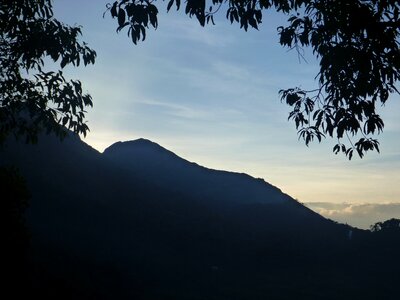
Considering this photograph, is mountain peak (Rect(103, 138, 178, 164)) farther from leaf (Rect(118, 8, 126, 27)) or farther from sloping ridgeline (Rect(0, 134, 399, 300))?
leaf (Rect(118, 8, 126, 27))

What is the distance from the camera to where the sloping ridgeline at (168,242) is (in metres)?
24.9

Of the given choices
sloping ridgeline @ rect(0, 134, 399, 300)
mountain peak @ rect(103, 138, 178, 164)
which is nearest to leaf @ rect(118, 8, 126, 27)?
sloping ridgeline @ rect(0, 134, 399, 300)

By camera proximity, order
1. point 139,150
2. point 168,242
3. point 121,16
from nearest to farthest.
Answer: point 121,16
point 168,242
point 139,150

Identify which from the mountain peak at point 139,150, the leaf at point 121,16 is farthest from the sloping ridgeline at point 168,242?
the leaf at point 121,16

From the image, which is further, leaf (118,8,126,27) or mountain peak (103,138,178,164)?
mountain peak (103,138,178,164)

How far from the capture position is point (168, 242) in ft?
143

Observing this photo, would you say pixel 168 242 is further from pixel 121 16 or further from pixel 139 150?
pixel 139 150

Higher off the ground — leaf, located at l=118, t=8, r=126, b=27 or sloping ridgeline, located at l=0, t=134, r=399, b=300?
leaf, located at l=118, t=8, r=126, b=27

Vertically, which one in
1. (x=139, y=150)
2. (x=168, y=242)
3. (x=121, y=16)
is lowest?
(x=168, y=242)

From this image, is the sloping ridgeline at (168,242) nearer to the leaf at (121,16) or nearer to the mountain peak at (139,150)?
the mountain peak at (139,150)

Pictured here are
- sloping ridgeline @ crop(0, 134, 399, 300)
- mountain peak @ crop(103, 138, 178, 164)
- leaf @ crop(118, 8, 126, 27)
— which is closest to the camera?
leaf @ crop(118, 8, 126, 27)

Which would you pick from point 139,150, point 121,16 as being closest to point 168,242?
point 121,16

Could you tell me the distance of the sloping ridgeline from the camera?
2491 centimetres

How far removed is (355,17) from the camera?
15.8ft
